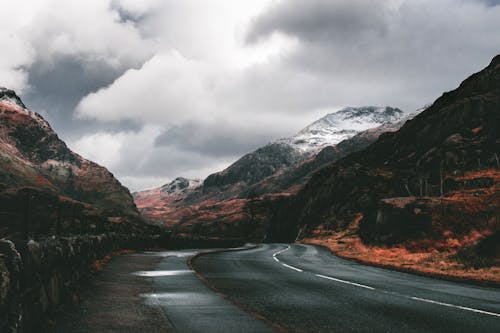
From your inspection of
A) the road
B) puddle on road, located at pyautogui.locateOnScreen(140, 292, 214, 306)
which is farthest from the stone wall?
puddle on road, located at pyautogui.locateOnScreen(140, 292, 214, 306)

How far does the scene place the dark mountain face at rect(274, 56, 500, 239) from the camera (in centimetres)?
7450

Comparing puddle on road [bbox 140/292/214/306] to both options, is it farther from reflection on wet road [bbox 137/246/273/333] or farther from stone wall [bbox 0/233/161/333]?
stone wall [bbox 0/233/161/333]

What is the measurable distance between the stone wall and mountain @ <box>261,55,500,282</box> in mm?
15312

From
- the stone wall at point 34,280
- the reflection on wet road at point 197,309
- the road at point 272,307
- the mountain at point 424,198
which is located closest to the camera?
the stone wall at point 34,280

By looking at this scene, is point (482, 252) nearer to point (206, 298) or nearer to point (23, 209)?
point (206, 298)

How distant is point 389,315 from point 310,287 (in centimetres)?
500

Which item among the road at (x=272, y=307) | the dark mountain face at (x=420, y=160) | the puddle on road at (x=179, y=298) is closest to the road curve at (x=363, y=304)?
the road at (x=272, y=307)

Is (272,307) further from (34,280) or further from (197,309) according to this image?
(34,280)

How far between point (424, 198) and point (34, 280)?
4481cm

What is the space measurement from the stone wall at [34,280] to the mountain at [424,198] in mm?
15312

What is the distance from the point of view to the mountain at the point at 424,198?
36.8 metres

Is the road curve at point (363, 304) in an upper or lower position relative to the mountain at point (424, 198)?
lower

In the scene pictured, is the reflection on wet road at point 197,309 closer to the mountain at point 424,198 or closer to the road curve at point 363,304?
the road curve at point 363,304

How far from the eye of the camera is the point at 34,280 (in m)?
7.23
